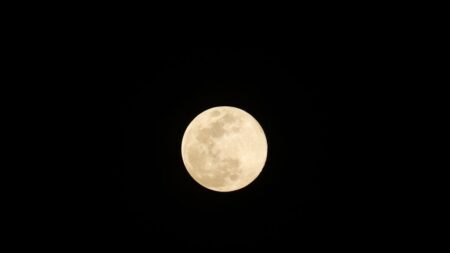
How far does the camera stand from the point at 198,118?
409 centimetres

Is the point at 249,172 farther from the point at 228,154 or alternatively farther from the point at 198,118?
the point at 198,118

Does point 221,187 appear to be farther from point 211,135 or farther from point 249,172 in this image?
point 211,135

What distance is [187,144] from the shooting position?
4.04 m

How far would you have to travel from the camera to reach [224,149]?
3842 millimetres

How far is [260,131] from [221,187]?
2.68 ft

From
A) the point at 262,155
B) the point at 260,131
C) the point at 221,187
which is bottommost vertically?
the point at 221,187

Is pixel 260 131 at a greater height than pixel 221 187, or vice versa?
pixel 260 131

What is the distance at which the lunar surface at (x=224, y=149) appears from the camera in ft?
12.7

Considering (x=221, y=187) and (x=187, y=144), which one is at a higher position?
(x=187, y=144)

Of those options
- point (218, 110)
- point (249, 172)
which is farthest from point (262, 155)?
point (218, 110)

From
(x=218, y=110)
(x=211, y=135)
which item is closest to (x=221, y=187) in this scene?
(x=211, y=135)

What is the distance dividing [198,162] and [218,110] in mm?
669

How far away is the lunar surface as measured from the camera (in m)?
3.86

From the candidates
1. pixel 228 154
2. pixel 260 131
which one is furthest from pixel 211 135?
pixel 260 131
